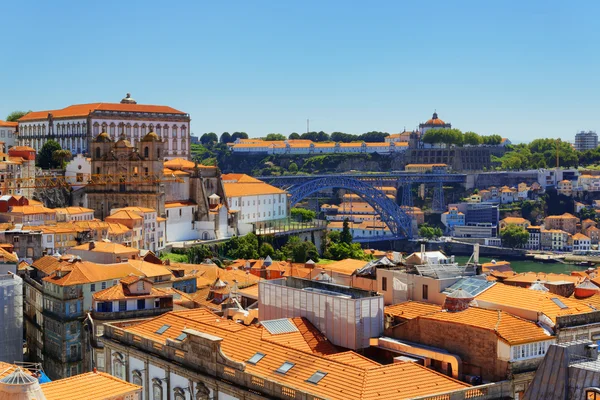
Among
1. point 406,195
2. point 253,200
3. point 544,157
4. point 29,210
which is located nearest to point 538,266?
point 253,200

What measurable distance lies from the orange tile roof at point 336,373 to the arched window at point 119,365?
2.78m

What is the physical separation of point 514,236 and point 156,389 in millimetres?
74668

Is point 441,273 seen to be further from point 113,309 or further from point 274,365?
point 113,309

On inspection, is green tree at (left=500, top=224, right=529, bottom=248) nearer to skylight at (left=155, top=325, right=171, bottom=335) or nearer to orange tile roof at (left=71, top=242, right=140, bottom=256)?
orange tile roof at (left=71, top=242, right=140, bottom=256)

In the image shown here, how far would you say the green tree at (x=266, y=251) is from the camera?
57531mm

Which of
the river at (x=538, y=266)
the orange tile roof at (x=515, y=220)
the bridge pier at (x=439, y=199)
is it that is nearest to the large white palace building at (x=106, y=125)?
the river at (x=538, y=266)

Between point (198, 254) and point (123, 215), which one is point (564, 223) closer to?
point (198, 254)

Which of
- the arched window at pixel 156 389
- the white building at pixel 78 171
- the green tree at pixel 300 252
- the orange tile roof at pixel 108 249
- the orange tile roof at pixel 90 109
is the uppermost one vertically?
the orange tile roof at pixel 90 109

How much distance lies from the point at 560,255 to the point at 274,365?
73222 mm

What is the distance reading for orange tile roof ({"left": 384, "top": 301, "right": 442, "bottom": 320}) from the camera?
61.3 feet

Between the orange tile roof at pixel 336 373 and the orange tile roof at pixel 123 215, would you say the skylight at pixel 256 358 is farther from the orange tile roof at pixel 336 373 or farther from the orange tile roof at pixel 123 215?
the orange tile roof at pixel 123 215

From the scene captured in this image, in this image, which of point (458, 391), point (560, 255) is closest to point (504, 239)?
point (560, 255)

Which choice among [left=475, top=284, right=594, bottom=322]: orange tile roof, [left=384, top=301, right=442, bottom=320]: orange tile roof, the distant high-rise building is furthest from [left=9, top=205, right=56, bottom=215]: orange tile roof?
the distant high-rise building

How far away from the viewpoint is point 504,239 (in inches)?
3565
